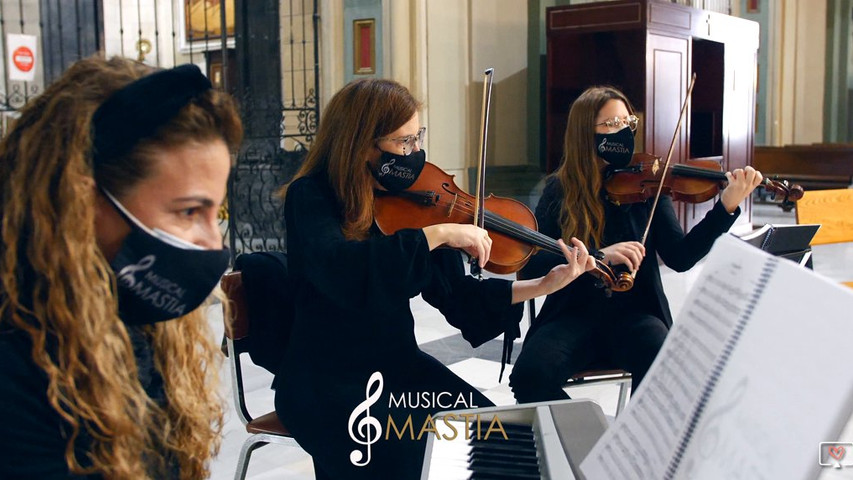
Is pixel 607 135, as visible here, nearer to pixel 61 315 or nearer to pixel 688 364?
pixel 688 364

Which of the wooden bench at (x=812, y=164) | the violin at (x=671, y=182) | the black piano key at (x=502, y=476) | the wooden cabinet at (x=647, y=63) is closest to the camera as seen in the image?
the black piano key at (x=502, y=476)

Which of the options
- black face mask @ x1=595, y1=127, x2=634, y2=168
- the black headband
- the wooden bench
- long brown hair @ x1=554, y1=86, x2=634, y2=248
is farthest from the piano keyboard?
the wooden bench

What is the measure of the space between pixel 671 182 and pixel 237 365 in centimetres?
169

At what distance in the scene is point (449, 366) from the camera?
3875 mm

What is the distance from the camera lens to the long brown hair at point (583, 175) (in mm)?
2578

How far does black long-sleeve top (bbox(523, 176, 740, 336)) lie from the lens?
2551 mm

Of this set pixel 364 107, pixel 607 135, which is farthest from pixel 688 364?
pixel 607 135

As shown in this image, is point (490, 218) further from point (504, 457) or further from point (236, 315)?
point (504, 457)

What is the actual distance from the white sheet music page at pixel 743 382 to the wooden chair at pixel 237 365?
1.08m

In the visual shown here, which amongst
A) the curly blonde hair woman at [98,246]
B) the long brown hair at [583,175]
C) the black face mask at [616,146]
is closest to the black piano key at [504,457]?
the curly blonde hair woman at [98,246]

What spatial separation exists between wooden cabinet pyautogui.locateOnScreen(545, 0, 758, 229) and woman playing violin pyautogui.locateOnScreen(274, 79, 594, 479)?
5.01m

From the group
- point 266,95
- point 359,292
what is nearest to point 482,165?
point 359,292

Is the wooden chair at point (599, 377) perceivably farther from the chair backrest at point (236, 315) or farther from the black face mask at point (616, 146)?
the chair backrest at point (236, 315)

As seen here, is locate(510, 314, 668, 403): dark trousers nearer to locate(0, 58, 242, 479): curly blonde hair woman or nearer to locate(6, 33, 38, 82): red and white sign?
locate(0, 58, 242, 479): curly blonde hair woman
